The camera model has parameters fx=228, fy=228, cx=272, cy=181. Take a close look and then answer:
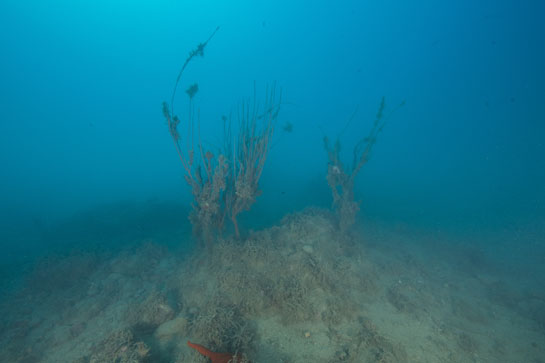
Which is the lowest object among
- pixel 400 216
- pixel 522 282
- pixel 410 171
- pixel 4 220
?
pixel 410 171

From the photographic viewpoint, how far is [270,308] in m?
4.90

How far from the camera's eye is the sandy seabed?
4242 millimetres

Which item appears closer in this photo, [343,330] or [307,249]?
[343,330]

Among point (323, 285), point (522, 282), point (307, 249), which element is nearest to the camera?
point (323, 285)

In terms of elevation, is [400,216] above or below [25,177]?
below

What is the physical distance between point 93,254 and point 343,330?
28.4ft

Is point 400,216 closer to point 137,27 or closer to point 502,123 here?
point 502,123

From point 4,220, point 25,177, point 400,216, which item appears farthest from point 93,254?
point 25,177

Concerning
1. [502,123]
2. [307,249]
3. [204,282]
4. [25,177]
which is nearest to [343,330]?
[307,249]

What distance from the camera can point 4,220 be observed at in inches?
839

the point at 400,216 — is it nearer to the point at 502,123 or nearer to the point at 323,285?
the point at 323,285

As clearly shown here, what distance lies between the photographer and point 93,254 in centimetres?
821

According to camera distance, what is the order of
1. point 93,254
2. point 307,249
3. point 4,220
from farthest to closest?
1. point 4,220
2. point 93,254
3. point 307,249

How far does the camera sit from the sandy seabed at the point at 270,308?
13.9 ft
